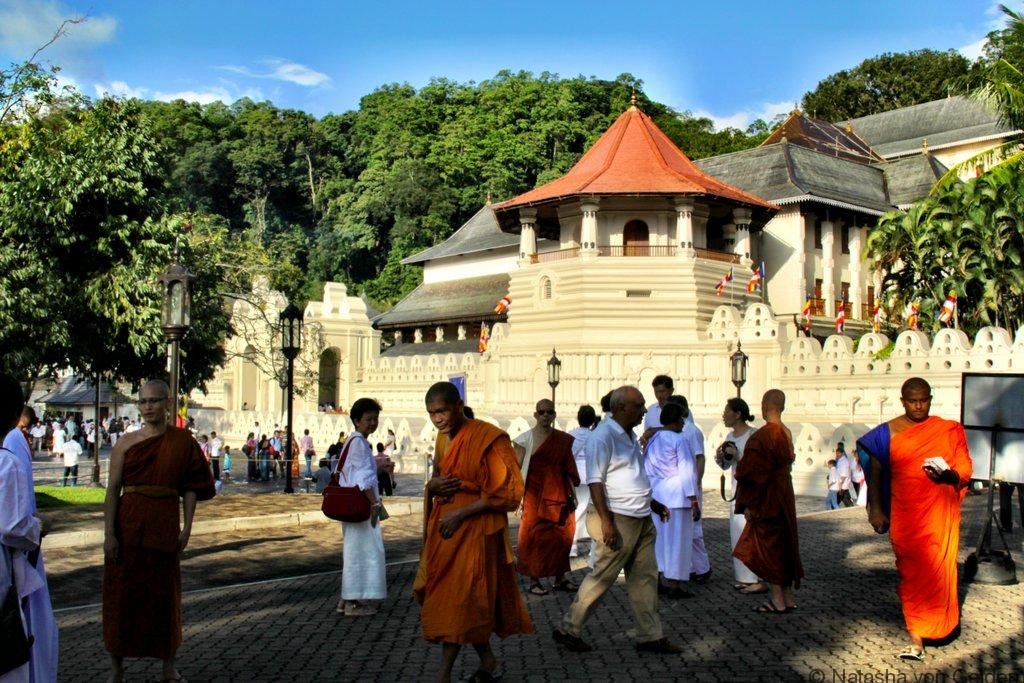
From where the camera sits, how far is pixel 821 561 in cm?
1107

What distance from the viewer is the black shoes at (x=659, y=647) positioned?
6828 mm

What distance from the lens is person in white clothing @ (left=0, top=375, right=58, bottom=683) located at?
4.12 metres

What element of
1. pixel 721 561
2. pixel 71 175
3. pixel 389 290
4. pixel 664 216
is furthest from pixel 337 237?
pixel 721 561

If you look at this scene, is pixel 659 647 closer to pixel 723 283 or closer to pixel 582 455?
pixel 582 455

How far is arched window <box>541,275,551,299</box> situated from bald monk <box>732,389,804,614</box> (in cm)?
2804

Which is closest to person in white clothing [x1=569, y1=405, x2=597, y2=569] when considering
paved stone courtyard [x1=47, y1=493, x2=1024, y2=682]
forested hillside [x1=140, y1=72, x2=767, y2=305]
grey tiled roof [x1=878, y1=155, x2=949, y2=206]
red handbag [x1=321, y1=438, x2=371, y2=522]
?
paved stone courtyard [x1=47, y1=493, x2=1024, y2=682]

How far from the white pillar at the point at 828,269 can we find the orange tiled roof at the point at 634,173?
5337 mm

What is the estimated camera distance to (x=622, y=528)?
686 cm

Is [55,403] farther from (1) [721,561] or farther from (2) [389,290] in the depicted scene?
(1) [721,561]

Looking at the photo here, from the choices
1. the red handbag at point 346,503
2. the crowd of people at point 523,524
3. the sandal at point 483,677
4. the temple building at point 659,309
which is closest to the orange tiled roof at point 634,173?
the temple building at point 659,309

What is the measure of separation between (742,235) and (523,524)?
95.9 feet

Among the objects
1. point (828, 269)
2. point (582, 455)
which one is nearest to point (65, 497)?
point (582, 455)

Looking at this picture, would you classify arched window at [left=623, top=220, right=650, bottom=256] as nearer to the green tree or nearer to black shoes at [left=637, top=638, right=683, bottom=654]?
black shoes at [left=637, top=638, right=683, bottom=654]

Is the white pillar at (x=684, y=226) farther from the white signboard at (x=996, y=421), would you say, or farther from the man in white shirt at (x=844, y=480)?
the white signboard at (x=996, y=421)
